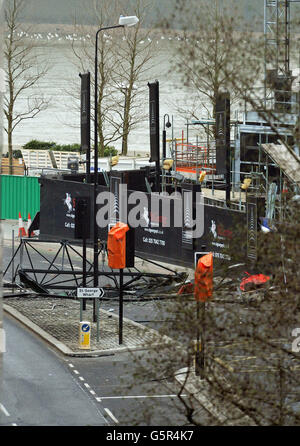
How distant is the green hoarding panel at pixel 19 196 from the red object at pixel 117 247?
71.2 feet

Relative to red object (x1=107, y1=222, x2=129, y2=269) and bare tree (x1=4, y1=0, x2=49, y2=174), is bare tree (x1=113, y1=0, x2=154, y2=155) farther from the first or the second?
red object (x1=107, y1=222, x2=129, y2=269)

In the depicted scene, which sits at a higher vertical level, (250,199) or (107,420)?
(250,199)

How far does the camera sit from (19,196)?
168 ft

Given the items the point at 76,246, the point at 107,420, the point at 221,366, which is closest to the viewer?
the point at 221,366

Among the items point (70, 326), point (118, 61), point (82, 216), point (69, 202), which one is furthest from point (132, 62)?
point (70, 326)

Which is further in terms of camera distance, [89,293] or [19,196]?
[19,196]

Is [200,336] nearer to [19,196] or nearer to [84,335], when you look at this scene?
[84,335]

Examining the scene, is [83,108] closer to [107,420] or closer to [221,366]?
[107,420]

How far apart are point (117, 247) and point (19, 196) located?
23.5 m

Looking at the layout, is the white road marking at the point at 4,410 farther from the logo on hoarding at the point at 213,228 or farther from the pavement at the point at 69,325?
the logo on hoarding at the point at 213,228

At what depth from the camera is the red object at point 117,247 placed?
1113 inches

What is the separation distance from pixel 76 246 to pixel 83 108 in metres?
6.58

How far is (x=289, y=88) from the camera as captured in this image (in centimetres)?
1449
